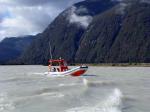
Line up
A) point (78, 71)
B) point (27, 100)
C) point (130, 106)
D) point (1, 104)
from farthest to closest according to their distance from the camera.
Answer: point (78, 71) → point (27, 100) → point (1, 104) → point (130, 106)

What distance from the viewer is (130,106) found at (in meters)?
34.0

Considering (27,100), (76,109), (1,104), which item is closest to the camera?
(76,109)

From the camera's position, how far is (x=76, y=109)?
31.6 metres

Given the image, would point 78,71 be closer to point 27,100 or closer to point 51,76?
point 51,76

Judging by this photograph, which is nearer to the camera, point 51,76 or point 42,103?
point 42,103

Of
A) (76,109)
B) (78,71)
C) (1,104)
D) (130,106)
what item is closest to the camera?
(76,109)

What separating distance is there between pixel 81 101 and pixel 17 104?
6.22 meters

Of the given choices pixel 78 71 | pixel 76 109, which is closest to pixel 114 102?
pixel 76 109

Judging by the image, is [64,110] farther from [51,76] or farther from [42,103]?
[51,76]

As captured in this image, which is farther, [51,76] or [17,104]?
[51,76]

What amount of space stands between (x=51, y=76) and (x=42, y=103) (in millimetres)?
55905

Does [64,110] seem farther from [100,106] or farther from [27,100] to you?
[27,100]

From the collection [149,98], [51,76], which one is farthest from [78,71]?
[149,98]

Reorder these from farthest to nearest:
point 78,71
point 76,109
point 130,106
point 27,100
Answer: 1. point 78,71
2. point 27,100
3. point 130,106
4. point 76,109
